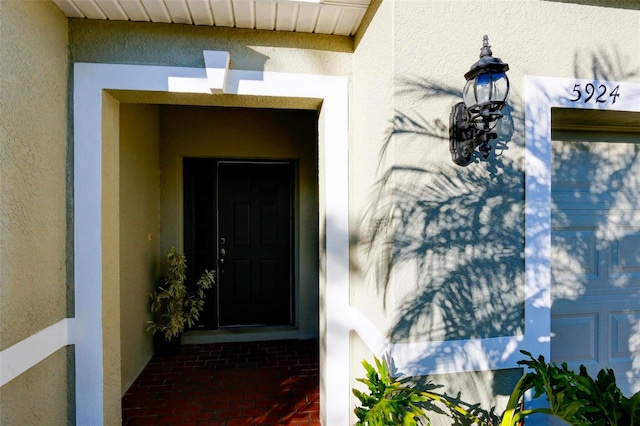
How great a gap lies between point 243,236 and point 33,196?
276 centimetres

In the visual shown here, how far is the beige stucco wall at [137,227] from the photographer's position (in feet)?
10.1

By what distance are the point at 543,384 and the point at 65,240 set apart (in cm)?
281

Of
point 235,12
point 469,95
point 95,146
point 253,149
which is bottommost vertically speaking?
point 95,146

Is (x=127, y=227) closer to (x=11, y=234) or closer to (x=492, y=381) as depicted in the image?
(x=11, y=234)

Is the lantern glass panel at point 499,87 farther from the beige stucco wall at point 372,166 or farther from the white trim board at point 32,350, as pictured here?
→ the white trim board at point 32,350

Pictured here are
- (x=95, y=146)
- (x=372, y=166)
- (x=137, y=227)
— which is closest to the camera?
(x=372, y=166)

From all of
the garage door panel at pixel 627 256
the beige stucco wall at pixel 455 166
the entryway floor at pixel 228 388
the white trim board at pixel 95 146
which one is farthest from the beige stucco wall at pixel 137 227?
the garage door panel at pixel 627 256

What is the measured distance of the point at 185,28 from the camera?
7.20 ft

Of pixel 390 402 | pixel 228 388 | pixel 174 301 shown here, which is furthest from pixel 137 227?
pixel 390 402

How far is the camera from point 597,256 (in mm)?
2252

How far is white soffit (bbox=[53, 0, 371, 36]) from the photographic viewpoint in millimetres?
1993

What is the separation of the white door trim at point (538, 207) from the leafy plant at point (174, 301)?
Answer: 11.1ft

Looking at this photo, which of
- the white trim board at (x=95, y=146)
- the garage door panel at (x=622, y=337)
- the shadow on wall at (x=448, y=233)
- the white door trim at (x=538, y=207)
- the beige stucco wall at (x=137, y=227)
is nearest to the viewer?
the shadow on wall at (x=448, y=233)

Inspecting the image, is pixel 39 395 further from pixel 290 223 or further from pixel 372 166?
pixel 290 223
